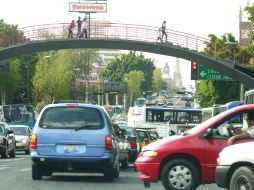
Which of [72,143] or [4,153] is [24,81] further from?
[72,143]

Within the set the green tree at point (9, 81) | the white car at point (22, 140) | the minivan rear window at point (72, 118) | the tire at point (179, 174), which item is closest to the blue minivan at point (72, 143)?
the minivan rear window at point (72, 118)

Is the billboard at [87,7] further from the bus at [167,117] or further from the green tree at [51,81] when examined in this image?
the bus at [167,117]

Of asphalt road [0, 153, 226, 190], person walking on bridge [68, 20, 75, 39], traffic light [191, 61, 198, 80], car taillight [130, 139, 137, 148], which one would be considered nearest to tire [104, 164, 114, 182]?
asphalt road [0, 153, 226, 190]

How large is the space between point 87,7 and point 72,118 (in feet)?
298

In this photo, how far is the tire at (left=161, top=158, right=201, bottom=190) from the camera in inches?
663

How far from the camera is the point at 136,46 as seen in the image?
65.2m

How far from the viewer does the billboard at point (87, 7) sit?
4168 inches

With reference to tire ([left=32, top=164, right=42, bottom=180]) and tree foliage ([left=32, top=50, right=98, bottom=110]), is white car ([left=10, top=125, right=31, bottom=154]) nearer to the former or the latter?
tire ([left=32, top=164, right=42, bottom=180])

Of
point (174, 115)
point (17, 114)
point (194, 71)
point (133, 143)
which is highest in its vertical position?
point (194, 71)

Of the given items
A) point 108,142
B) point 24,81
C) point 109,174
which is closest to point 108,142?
point 108,142

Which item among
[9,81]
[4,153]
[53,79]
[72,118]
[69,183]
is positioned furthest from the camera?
[53,79]

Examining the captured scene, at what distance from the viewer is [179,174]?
16.9 metres

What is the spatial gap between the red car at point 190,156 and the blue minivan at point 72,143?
2.92 metres

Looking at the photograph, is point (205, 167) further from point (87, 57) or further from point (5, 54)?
point (87, 57)
